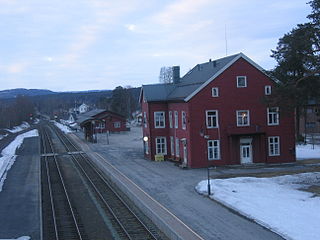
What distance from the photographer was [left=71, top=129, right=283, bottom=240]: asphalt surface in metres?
16.5

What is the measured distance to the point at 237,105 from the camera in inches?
1419

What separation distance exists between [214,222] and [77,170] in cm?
2099

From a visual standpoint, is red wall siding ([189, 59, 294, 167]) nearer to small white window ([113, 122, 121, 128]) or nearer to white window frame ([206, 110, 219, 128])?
white window frame ([206, 110, 219, 128])

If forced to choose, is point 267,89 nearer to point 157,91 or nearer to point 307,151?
point 307,151

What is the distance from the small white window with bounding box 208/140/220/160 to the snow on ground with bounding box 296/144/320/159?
32.5ft

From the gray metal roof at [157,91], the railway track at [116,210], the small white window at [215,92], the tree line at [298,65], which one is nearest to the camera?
the railway track at [116,210]

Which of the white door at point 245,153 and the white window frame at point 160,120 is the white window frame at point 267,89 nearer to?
the white door at point 245,153

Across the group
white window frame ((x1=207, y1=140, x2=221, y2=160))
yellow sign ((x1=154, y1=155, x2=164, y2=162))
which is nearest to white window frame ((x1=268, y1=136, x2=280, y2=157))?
white window frame ((x1=207, y1=140, x2=221, y2=160))

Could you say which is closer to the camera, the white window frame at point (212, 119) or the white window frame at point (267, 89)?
the white window frame at point (212, 119)

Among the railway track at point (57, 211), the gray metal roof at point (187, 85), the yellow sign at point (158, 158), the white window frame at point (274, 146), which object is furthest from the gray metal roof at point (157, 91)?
the railway track at point (57, 211)

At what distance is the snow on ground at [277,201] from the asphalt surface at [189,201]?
20.9 inches

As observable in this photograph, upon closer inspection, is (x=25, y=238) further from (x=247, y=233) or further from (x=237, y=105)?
(x=237, y=105)

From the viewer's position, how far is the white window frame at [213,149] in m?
35.4

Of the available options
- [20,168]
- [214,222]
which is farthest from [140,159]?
[214,222]
